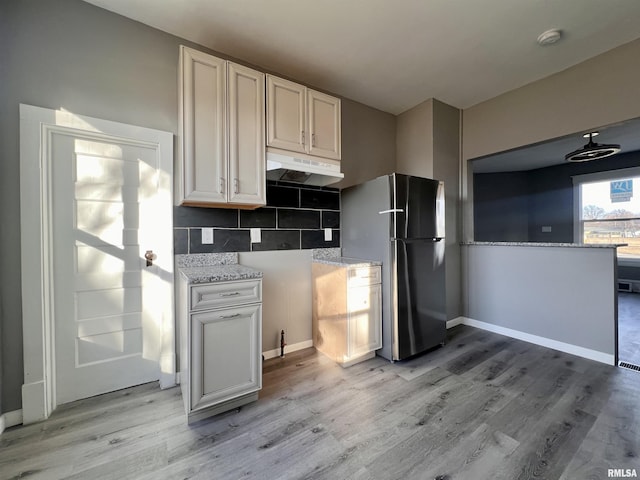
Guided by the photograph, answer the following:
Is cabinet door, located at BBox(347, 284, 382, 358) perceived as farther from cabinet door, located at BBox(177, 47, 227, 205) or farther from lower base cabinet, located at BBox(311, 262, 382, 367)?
cabinet door, located at BBox(177, 47, 227, 205)

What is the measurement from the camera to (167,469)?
1265 millimetres

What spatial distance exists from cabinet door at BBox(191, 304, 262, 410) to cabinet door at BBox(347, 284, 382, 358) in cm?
83

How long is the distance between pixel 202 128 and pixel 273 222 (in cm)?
96

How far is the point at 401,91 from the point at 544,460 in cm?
312

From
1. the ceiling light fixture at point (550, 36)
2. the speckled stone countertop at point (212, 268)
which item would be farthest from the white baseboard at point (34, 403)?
the ceiling light fixture at point (550, 36)

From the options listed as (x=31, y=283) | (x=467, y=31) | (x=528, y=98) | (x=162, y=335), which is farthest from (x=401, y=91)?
(x=31, y=283)

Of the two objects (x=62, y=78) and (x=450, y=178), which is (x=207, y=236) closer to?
(x=62, y=78)

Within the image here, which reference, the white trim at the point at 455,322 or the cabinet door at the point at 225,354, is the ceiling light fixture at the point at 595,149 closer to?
the white trim at the point at 455,322

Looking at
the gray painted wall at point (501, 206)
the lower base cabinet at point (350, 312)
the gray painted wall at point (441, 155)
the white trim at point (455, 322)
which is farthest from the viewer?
the gray painted wall at point (501, 206)

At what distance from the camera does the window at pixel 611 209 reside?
462 centimetres

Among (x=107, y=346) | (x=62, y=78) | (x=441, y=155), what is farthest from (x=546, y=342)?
(x=62, y=78)

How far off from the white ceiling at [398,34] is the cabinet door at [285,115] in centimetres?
35

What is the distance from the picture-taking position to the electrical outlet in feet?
6.94

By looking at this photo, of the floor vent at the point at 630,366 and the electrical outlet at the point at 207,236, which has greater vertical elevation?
the electrical outlet at the point at 207,236
